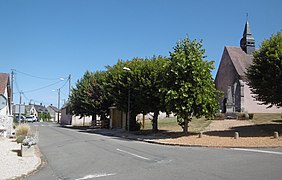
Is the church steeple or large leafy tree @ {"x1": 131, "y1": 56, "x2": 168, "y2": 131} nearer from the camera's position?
large leafy tree @ {"x1": 131, "y1": 56, "x2": 168, "y2": 131}

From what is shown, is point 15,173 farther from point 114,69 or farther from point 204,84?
point 114,69

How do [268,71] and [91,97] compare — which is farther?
[91,97]

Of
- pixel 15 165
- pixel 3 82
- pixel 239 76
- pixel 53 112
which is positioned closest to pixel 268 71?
pixel 15 165

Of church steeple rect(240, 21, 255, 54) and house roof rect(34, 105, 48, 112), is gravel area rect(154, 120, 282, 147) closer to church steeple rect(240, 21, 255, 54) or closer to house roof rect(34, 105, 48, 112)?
church steeple rect(240, 21, 255, 54)

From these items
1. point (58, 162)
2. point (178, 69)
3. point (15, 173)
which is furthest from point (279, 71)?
point (15, 173)

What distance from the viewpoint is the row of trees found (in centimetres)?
2475

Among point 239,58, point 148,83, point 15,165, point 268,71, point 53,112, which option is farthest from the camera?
point 53,112

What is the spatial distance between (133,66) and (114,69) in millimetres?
4295

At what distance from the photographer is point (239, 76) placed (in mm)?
51219

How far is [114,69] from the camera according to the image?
36469 millimetres

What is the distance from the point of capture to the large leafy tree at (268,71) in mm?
22875

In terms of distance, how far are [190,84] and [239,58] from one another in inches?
1268

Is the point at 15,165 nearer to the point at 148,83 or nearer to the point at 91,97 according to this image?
the point at 148,83

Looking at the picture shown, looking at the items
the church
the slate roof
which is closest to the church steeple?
the church
